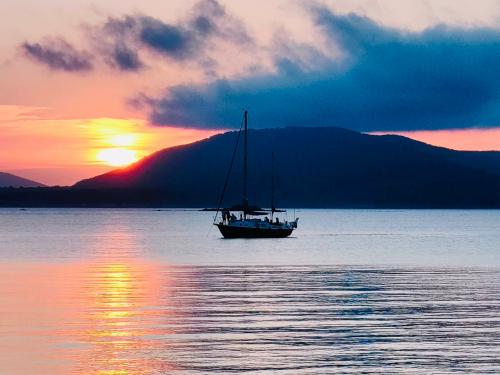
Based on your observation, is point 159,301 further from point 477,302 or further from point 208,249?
point 208,249

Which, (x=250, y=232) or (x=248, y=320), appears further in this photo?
(x=250, y=232)

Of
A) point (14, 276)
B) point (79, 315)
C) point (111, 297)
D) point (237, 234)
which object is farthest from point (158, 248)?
point (79, 315)

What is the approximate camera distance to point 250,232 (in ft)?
395

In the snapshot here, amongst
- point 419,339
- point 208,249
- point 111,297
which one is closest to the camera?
point 419,339

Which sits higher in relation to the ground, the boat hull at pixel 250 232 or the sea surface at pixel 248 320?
the boat hull at pixel 250 232

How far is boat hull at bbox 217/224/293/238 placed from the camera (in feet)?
394

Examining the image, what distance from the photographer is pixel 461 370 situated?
26016mm

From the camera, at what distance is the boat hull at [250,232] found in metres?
120

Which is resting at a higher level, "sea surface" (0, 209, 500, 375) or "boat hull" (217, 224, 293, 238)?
"boat hull" (217, 224, 293, 238)

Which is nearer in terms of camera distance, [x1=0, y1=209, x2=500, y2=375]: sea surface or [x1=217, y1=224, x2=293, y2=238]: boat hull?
[x1=0, y1=209, x2=500, y2=375]: sea surface

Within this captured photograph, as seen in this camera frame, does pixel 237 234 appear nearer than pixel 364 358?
No

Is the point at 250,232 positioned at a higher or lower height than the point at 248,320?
higher

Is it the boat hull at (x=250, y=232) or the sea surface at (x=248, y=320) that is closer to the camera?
the sea surface at (x=248, y=320)

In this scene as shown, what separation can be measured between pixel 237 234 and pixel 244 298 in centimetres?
7836
